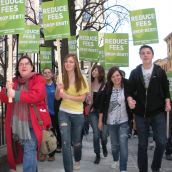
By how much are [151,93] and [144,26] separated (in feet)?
10.2

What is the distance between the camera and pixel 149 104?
7.20 m

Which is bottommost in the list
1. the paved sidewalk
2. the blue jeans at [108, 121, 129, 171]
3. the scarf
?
the paved sidewalk

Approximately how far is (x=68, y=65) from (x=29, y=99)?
1593 mm

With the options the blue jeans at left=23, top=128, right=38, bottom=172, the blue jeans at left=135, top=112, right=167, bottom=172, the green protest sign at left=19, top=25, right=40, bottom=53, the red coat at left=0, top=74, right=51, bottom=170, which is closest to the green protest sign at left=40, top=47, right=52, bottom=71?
the green protest sign at left=19, top=25, right=40, bottom=53

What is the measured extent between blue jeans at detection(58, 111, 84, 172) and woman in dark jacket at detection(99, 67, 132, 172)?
2.66ft

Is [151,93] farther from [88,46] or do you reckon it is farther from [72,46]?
[72,46]

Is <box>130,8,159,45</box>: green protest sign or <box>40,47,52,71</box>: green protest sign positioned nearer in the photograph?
<box>130,8,159,45</box>: green protest sign

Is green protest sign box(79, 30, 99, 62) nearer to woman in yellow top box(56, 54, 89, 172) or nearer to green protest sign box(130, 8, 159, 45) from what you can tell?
green protest sign box(130, 8, 159, 45)

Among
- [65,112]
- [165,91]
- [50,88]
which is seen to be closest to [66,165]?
A: [65,112]

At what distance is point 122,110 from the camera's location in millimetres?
7848

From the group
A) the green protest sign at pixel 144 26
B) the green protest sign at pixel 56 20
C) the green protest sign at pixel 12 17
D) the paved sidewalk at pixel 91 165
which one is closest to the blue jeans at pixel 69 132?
the paved sidewalk at pixel 91 165

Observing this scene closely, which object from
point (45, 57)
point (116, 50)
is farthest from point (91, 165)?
point (45, 57)

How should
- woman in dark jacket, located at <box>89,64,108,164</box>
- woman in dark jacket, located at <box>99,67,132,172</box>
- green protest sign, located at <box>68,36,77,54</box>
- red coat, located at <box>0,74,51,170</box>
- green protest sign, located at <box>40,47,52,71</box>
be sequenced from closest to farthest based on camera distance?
red coat, located at <box>0,74,51,170</box>, woman in dark jacket, located at <box>99,67,132,172</box>, woman in dark jacket, located at <box>89,64,108,164</box>, green protest sign, located at <box>68,36,77,54</box>, green protest sign, located at <box>40,47,52,71</box>

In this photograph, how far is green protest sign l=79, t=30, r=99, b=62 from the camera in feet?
37.2
